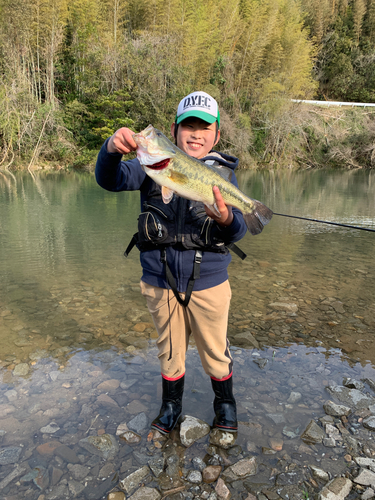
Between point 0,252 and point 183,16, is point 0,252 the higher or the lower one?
the lower one

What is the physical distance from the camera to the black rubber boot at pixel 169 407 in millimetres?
2605

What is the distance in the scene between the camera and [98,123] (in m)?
28.2

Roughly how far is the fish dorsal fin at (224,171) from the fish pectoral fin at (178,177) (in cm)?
27

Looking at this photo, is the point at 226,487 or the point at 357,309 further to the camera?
the point at 357,309

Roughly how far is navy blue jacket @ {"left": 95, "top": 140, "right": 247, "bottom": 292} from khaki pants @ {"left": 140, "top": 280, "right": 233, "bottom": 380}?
77 millimetres

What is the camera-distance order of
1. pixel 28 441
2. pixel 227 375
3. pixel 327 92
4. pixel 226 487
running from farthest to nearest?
1. pixel 327 92
2. pixel 227 375
3. pixel 28 441
4. pixel 226 487

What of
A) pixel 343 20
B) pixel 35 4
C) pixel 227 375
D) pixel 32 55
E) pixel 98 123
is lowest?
pixel 227 375

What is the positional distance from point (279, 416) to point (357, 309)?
265cm

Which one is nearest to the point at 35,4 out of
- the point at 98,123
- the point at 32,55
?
the point at 32,55

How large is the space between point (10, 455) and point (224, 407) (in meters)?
1.52

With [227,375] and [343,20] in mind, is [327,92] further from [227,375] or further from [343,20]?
[227,375]

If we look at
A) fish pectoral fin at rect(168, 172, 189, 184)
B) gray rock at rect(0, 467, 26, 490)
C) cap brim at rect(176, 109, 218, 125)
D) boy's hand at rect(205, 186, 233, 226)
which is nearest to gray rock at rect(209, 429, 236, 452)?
gray rock at rect(0, 467, 26, 490)

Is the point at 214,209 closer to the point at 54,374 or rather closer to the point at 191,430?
the point at 191,430

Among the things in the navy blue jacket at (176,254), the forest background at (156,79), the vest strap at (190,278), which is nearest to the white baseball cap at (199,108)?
the navy blue jacket at (176,254)
